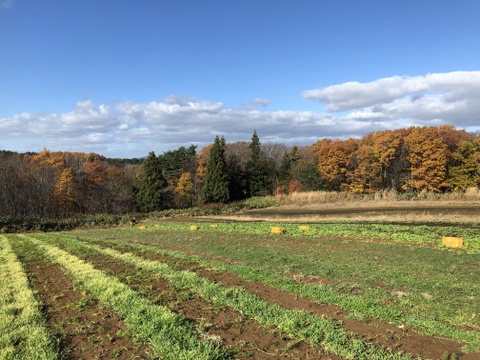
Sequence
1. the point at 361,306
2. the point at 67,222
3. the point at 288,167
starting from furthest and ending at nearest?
the point at 288,167 < the point at 67,222 < the point at 361,306

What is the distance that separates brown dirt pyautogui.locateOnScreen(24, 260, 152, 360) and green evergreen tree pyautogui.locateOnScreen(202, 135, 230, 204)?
51630 mm

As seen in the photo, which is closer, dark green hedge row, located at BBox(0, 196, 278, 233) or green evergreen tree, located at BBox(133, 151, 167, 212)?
dark green hedge row, located at BBox(0, 196, 278, 233)

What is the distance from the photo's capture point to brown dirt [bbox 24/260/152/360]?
474 cm

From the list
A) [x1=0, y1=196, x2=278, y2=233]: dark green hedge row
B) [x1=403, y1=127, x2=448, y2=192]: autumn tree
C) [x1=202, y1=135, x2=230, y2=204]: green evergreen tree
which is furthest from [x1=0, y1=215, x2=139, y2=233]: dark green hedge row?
[x1=403, y1=127, x2=448, y2=192]: autumn tree

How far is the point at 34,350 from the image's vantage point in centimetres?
465

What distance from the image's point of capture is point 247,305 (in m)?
6.53

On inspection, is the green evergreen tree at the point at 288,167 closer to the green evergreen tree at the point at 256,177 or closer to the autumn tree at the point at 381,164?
the green evergreen tree at the point at 256,177

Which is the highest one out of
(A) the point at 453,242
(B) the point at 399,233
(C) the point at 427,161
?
(C) the point at 427,161

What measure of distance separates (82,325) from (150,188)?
54.3m

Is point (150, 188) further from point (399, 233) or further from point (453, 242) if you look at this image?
point (453, 242)

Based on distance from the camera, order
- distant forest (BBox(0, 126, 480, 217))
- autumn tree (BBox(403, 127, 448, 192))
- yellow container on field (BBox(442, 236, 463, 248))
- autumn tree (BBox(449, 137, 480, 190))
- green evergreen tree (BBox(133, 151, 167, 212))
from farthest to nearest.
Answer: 1. green evergreen tree (BBox(133, 151, 167, 212))
2. distant forest (BBox(0, 126, 480, 217))
3. autumn tree (BBox(403, 127, 448, 192))
4. autumn tree (BBox(449, 137, 480, 190))
5. yellow container on field (BBox(442, 236, 463, 248))

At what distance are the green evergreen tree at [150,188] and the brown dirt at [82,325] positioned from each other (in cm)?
5051

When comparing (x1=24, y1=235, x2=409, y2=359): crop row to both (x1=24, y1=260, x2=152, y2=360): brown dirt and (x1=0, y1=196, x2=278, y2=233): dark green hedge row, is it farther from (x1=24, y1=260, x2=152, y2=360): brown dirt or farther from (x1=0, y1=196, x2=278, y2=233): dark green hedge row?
(x1=0, y1=196, x2=278, y2=233): dark green hedge row

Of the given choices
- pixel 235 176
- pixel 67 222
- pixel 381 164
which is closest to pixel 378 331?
pixel 67 222
